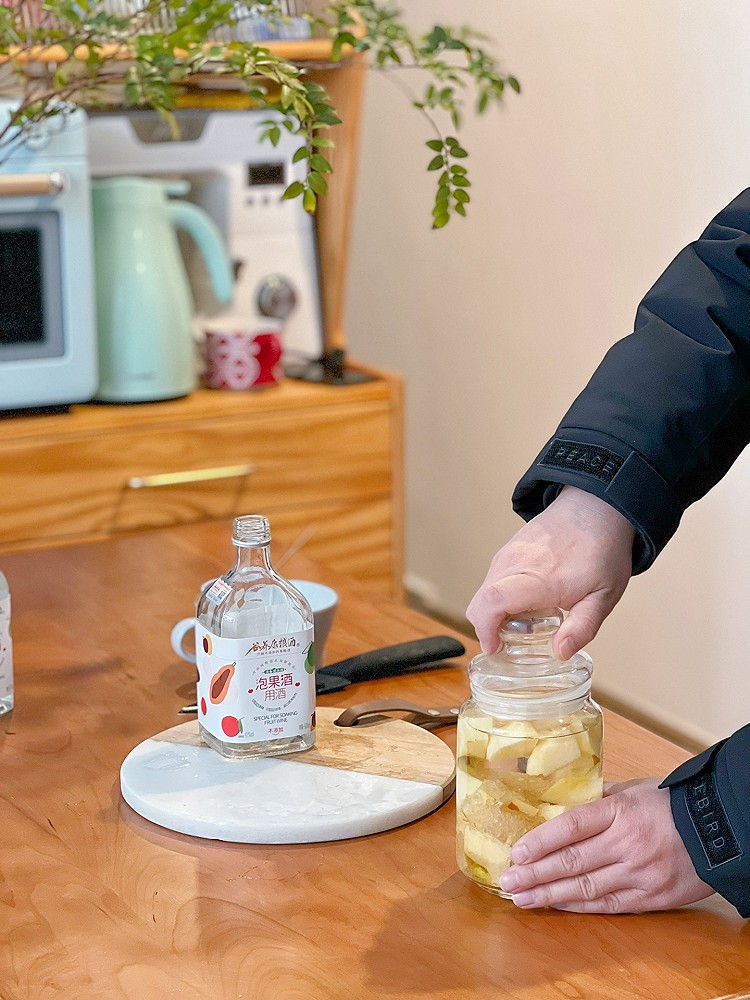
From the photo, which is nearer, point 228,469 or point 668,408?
point 668,408

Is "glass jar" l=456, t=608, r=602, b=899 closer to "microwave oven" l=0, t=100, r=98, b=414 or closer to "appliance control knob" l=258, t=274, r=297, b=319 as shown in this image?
"microwave oven" l=0, t=100, r=98, b=414


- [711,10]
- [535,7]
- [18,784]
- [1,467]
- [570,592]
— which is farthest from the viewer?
[535,7]

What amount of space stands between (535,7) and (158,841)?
243 cm

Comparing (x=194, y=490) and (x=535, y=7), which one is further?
(x=535, y=7)

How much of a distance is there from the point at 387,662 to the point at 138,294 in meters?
1.24

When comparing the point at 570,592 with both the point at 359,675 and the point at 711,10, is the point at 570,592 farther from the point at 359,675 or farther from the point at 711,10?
the point at 711,10

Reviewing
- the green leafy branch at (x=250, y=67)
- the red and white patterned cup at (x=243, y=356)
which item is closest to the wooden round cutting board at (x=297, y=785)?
the green leafy branch at (x=250, y=67)

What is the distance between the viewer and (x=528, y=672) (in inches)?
32.4

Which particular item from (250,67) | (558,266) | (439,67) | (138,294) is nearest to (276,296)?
(138,294)

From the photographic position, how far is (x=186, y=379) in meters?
2.30

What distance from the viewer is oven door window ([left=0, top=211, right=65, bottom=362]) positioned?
2137 mm

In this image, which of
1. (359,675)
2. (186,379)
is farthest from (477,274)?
(359,675)

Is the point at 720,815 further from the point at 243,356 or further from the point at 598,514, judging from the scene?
the point at 243,356

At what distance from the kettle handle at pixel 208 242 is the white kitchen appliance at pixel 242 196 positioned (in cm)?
6
